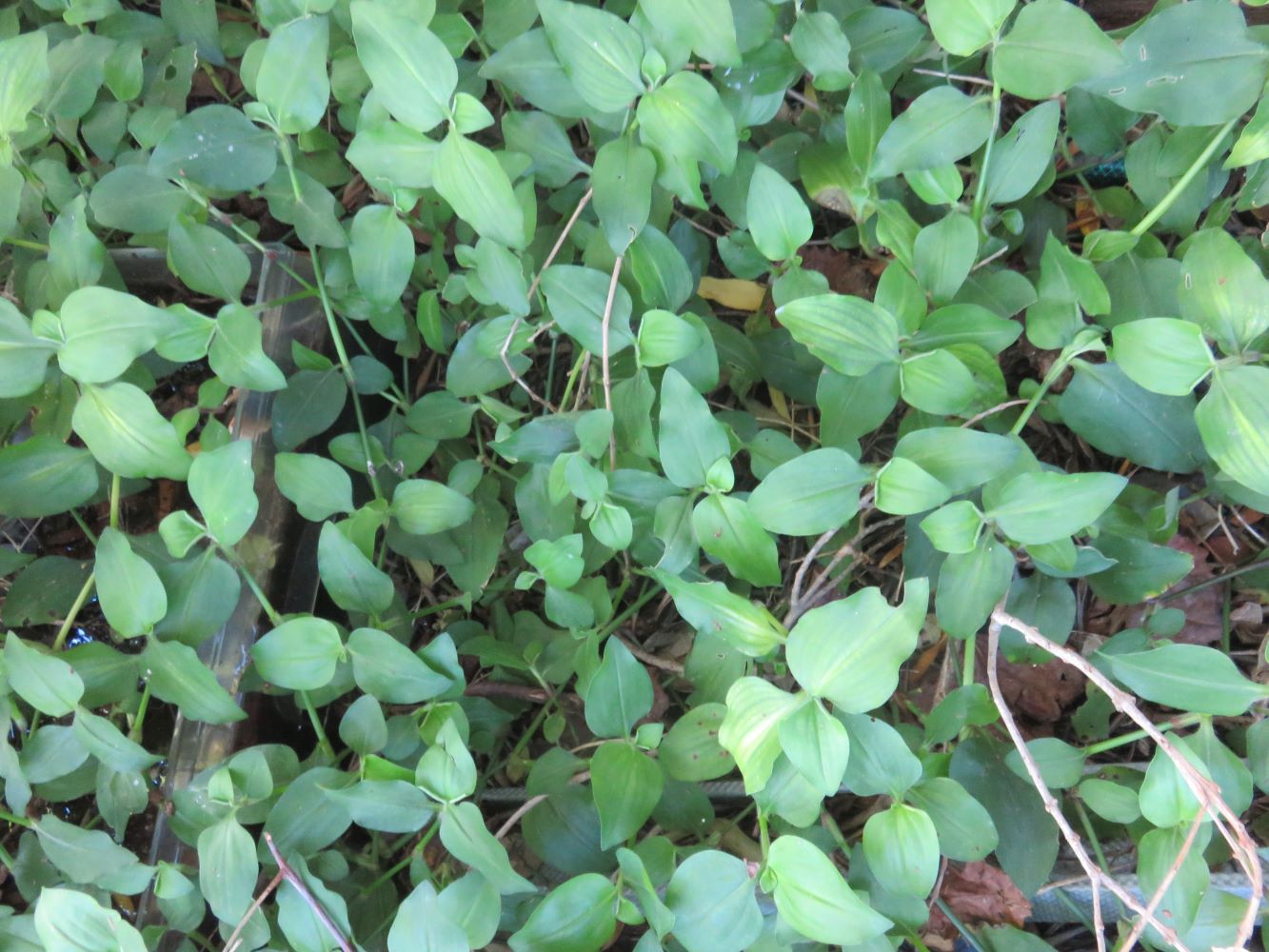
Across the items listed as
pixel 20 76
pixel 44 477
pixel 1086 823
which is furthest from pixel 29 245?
pixel 1086 823

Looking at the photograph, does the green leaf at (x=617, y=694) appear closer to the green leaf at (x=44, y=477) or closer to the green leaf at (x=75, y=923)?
the green leaf at (x=75, y=923)

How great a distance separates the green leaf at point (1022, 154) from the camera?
0.93m

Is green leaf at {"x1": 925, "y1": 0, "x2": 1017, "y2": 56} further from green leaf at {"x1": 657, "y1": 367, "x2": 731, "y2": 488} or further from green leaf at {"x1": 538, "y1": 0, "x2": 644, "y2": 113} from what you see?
green leaf at {"x1": 657, "y1": 367, "x2": 731, "y2": 488}

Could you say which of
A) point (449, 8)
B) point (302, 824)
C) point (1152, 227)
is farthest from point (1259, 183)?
point (302, 824)

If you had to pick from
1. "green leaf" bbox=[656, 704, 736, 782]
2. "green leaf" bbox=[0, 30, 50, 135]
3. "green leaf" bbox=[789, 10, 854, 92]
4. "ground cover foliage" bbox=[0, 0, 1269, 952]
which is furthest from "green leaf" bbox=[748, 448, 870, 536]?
"green leaf" bbox=[0, 30, 50, 135]

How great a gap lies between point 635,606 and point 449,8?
74cm

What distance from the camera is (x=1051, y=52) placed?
82cm

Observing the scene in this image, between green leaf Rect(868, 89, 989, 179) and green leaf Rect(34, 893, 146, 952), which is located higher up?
green leaf Rect(868, 89, 989, 179)

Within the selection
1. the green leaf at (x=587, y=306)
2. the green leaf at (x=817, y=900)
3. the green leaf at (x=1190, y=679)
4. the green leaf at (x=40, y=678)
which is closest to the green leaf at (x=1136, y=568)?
the green leaf at (x=1190, y=679)

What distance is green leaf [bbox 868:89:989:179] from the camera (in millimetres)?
903

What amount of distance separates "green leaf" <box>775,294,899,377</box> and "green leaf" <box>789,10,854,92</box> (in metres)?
0.29

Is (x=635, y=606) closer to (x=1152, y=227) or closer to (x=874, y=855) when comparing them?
(x=874, y=855)

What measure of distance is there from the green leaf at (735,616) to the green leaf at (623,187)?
37cm

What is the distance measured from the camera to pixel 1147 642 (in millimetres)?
956
